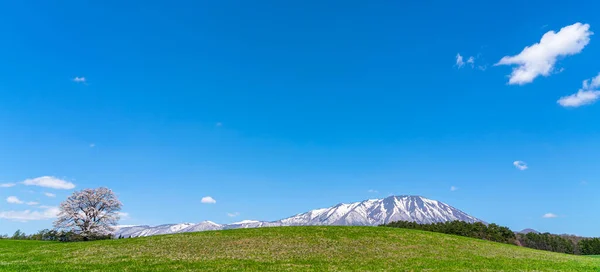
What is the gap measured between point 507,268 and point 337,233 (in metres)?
29.1

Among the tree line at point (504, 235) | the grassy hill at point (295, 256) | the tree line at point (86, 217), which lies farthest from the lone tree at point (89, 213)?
the tree line at point (504, 235)

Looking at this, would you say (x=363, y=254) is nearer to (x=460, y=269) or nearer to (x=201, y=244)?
(x=460, y=269)

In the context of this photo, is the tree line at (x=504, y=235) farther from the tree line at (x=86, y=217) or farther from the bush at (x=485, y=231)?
the tree line at (x=86, y=217)

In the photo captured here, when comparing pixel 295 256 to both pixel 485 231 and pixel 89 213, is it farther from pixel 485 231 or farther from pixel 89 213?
pixel 485 231

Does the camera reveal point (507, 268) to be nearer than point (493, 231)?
Yes

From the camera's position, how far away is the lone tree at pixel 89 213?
275ft

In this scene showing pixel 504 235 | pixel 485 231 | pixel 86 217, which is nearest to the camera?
pixel 86 217

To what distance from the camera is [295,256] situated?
120 feet

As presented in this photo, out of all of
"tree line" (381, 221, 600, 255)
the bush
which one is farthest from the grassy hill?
the bush

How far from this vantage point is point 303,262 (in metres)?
32.8

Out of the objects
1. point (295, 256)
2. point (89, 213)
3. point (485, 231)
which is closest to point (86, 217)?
point (89, 213)

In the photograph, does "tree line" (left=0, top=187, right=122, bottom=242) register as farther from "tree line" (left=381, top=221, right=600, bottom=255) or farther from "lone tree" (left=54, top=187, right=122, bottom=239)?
"tree line" (left=381, top=221, right=600, bottom=255)

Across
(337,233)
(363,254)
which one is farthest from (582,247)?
(363,254)

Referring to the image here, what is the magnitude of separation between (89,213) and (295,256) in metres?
73.4
